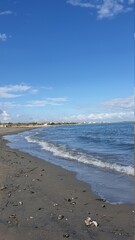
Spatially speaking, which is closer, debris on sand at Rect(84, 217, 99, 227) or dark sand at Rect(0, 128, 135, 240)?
dark sand at Rect(0, 128, 135, 240)

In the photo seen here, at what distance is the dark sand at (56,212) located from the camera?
22.3ft

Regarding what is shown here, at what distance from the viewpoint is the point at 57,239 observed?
256 inches

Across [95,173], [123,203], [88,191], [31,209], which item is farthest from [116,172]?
[31,209]

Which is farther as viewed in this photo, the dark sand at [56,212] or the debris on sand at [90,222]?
the debris on sand at [90,222]

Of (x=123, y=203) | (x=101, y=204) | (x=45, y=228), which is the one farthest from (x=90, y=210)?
(x=45, y=228)

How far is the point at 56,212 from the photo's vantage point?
824 centimetres

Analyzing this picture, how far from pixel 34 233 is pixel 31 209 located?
176 centimetres

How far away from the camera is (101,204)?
29.2ft

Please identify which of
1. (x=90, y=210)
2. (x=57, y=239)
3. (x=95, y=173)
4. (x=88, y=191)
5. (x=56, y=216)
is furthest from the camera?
(x=95, y=173)

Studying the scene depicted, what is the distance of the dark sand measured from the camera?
22.3 feet

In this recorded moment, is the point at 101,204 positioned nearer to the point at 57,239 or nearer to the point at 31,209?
the point at 31,209

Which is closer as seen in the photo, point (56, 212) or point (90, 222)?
point (90, 222)

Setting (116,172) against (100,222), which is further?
(116,172)

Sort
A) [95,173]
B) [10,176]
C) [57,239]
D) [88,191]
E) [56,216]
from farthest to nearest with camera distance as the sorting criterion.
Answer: [95,173] < [10,176] < [88,191] < [56,216] < [57,239]
